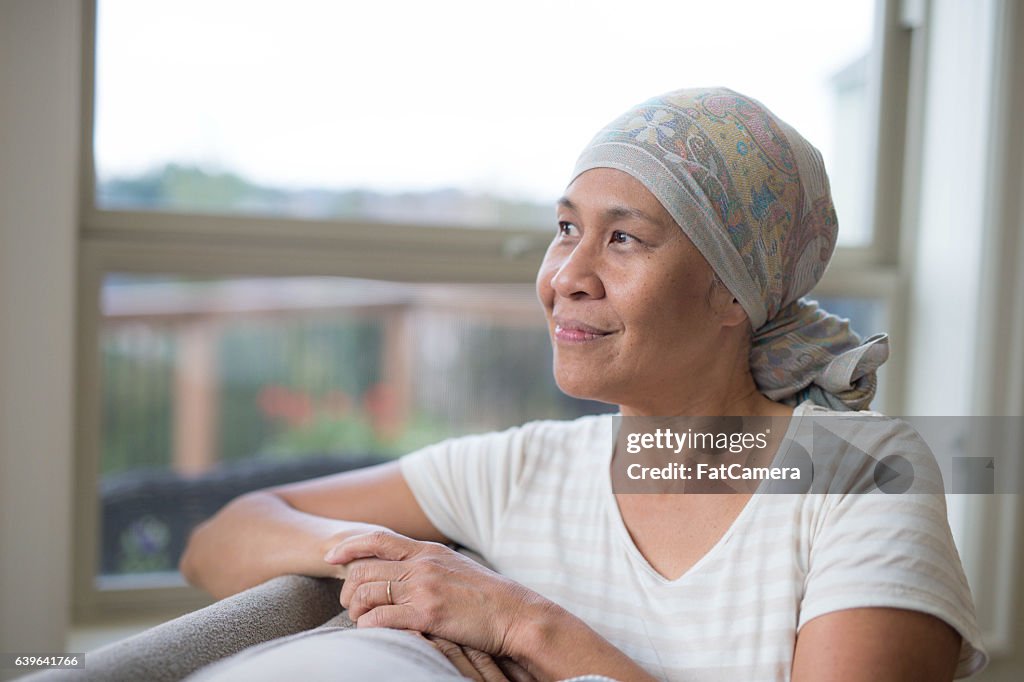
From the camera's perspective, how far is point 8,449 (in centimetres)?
173

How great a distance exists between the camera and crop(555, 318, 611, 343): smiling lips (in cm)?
134

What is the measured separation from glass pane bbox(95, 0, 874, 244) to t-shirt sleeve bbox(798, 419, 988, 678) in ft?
4.22

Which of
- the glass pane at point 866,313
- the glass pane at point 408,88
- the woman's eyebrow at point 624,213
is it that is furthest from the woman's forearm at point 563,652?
the glass pane at point 866,313

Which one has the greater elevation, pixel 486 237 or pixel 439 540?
pixel 486 237

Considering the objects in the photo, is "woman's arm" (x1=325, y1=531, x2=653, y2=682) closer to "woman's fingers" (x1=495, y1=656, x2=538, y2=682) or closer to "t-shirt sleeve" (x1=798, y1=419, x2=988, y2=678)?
"woman's fingers" (x1=495, y1=656, x2=538, y2=682)

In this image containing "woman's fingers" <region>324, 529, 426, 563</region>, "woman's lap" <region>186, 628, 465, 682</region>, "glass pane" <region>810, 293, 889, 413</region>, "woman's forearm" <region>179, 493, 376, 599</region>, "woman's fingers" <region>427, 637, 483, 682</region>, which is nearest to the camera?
"woman's lap" <region>186, 628, 465, 682</region>

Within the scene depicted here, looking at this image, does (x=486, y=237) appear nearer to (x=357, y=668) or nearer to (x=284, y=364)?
(x=284, y=364)

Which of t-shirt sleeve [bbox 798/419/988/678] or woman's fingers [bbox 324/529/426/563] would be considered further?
woman's fingers [bbox 324/529/426/563]

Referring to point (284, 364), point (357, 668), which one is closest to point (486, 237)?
point (284, 364)

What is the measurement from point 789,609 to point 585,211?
633 mm

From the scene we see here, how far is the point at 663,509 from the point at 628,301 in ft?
1.08

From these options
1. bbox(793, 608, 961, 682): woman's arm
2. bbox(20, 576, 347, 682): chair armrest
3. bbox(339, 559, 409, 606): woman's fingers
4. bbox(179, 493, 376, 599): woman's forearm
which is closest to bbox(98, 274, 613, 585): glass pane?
bbox(179, 493, 376, 599): woman's forearm

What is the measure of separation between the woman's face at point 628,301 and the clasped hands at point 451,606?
1.06 feet

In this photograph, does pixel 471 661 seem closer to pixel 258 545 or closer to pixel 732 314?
pixel 258 545
